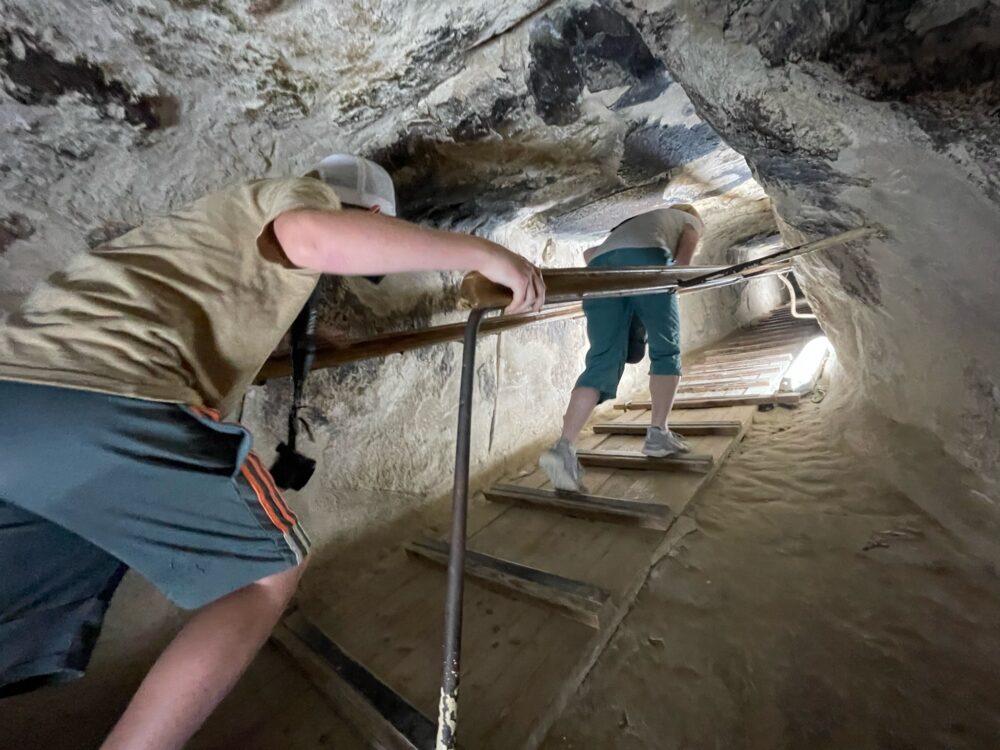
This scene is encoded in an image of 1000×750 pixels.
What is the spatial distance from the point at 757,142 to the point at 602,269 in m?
0.53

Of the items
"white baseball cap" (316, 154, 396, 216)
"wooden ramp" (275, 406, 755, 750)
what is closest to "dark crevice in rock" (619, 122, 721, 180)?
"white baseball cap" (316, 154, 396, 216)

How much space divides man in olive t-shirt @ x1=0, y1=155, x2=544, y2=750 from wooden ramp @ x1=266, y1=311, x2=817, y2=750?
0.57 meters

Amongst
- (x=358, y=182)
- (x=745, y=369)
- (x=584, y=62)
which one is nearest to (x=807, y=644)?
(x=358, y=182)

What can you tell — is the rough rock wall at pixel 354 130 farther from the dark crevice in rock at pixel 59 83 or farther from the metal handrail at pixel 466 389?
the metal handrail at pixel 466 389

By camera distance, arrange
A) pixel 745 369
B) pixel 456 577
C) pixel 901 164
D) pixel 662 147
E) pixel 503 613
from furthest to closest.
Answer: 1. pixel 745 369
2. pixel 662 147
3. pixel 503 613
4. pixel 901 164
5. pixel 456 577

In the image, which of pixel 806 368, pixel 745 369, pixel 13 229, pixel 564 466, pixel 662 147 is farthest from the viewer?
pixel 745 369

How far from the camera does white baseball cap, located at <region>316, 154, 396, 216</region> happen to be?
46.1 inches

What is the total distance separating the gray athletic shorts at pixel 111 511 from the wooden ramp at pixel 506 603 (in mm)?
632

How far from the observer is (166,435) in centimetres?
64

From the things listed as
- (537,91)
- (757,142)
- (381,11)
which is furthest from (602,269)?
(381,11)

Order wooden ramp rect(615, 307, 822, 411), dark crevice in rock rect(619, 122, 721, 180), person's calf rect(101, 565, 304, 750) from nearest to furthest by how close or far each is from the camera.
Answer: person's calf rect(101, 565, 304, 750)
dark crevice in rock rect(619, 122, 721, 180)
wooden ramp rect(615, 307, 822, 411)

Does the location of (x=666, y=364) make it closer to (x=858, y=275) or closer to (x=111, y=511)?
(x=858, y=275)

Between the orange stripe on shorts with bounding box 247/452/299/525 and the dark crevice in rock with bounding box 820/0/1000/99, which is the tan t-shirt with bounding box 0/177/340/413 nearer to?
the orange stripe on shorts with bounding box 247/452/299/525

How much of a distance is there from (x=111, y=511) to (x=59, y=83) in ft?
3.47
